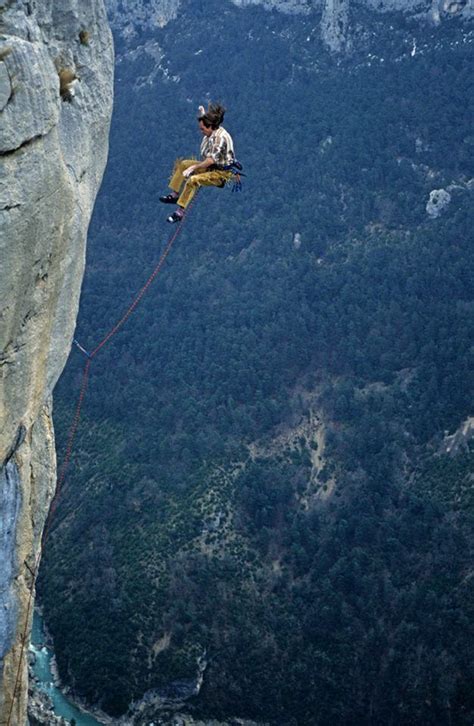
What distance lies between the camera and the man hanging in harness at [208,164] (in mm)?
15188

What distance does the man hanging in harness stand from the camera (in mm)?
15188

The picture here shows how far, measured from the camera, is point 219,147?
15422 millimetres

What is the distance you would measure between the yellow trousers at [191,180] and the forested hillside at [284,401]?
87.4ft

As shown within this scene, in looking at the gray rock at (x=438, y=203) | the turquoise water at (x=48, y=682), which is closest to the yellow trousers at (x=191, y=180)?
the turquoise water at (x=48, y=682)

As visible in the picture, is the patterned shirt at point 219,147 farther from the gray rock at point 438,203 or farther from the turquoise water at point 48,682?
the gray rock at point 438,203

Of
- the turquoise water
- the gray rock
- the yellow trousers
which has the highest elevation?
the gray rock

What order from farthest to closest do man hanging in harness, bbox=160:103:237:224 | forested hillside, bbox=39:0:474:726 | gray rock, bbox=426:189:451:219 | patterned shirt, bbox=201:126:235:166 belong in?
gray rock, bbox=426:189:451:219, forested hillside, bbox=39:0:474:726, patterned shirt, bbox=201:126:235:166, man hanging in harness, bbox=160:103:237:224

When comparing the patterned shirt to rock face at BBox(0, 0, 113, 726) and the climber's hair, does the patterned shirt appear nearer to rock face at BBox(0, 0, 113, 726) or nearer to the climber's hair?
the climber's hair

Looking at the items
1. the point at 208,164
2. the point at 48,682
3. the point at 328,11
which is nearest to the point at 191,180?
the point at 208,164

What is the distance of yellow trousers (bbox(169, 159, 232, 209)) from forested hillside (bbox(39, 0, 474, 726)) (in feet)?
87.4

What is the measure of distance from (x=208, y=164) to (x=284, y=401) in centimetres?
3183

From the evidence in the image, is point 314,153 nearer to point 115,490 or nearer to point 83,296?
point 83,296

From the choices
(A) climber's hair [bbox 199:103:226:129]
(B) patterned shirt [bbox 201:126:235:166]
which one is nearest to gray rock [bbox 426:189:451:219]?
(B) patterned shirt [bbox 201:126:235:166]

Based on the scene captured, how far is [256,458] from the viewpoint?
44969 mm
